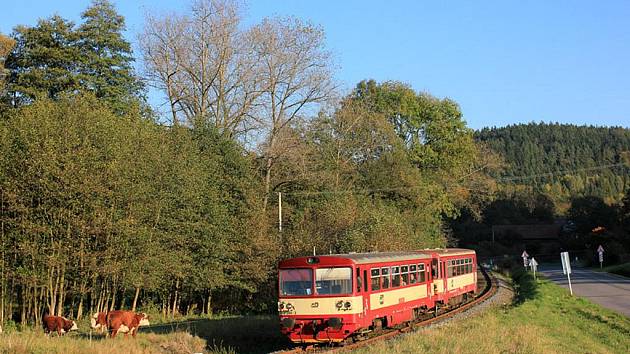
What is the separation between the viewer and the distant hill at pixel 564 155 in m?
164

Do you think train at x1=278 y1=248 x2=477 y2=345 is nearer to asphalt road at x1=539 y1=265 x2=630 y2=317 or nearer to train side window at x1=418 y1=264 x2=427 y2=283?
train side window at x1=418 y1=264 x2=427 y2=283

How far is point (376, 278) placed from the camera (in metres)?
19.0

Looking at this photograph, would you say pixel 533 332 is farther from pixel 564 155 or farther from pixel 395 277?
pixel 564 155

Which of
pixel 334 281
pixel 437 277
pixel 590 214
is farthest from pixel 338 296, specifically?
pixel 590 214

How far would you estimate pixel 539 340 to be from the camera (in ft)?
57.3

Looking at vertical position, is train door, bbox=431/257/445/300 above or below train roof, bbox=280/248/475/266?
below

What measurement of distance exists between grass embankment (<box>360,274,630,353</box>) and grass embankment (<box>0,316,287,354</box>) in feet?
17.8

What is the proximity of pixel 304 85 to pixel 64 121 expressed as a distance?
1877 cm

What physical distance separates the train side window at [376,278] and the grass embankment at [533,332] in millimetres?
1884

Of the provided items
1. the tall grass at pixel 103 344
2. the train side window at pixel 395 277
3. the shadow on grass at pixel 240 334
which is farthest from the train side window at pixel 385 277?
the tall grass at pixel 103 344

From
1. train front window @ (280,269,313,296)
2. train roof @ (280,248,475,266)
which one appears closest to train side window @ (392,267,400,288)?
train roof @ (280,248,475,266)

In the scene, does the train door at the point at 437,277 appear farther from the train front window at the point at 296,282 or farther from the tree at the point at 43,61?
the tree at the point at 43,61

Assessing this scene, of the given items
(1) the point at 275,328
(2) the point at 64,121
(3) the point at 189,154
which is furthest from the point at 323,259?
(3) the point at 189,154

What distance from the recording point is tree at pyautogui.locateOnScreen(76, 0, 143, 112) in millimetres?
38406
